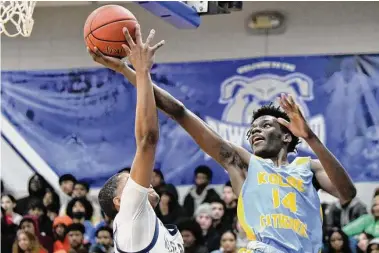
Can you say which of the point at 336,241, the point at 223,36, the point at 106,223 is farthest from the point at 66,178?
the point at 336,241

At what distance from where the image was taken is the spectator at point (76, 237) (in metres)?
8.00

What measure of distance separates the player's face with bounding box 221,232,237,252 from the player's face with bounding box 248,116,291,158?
324 centimetres

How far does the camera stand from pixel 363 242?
733 cm

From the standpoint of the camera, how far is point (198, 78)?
9.12m

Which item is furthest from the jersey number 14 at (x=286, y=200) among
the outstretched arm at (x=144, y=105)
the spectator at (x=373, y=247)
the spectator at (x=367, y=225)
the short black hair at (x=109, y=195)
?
the spectator at (x=367, y=225)

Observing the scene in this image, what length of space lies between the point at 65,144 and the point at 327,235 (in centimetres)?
341

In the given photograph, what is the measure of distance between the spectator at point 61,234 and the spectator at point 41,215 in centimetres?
21

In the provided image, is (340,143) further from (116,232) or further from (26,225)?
(116,232)

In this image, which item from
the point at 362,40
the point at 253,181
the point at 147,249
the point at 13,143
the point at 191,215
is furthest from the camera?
the point at 13,143

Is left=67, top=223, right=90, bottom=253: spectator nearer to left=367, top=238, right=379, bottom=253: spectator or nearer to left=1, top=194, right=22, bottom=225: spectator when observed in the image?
left=1, top=194, right=22, bottom=225: spectator

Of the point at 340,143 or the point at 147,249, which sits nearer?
the point at 147,249

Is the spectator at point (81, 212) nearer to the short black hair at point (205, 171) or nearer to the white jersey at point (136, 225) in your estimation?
the short black hair at point (205, 171)

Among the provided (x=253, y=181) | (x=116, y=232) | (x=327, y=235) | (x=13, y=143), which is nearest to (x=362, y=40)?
(x=327, y=235)

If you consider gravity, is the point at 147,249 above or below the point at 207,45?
below
